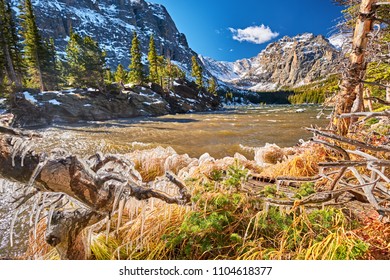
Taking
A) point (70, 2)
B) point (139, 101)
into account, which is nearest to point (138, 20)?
point (70, 2)

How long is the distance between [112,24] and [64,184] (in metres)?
189

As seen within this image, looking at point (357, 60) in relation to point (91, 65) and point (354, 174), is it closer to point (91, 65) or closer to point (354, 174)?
point (354, 174)

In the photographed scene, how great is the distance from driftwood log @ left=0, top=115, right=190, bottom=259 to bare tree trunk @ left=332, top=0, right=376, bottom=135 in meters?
3.11

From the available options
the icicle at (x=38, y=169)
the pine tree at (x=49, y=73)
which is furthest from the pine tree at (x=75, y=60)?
the icicle at (x=38, y=169)

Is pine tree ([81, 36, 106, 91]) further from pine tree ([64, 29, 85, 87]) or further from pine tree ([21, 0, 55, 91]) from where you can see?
pine tree ([21, 0, 55, 91])

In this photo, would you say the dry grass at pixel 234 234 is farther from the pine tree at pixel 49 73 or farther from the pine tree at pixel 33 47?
the pine tree at pixel 49 73

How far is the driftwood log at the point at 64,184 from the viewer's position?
1.47m

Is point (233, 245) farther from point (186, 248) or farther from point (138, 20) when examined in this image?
point (138, 20)

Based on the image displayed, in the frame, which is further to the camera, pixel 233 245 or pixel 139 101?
pixel 139 101

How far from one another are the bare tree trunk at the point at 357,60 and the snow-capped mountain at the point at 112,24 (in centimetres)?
13763

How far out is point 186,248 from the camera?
→ 161 cm
